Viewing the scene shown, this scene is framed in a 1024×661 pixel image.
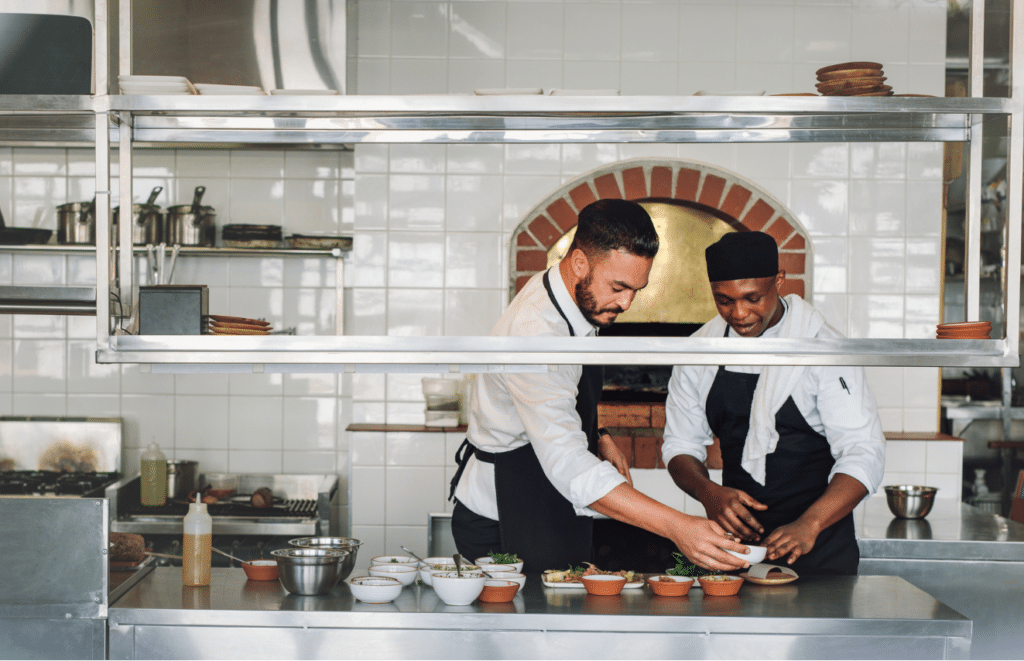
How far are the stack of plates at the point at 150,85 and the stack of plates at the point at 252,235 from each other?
6.26 feet

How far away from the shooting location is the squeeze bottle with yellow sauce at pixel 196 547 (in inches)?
87.2

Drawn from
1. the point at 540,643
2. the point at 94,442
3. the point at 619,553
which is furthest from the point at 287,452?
the point at 540,643

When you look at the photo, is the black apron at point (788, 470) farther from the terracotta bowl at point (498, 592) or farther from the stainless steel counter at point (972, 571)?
the terracotta bowl at point (498, 592)

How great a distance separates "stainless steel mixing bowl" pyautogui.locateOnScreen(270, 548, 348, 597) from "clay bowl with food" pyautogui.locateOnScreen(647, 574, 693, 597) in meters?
0.77

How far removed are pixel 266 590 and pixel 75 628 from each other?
1.40 feet

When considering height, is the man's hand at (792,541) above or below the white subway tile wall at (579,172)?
below

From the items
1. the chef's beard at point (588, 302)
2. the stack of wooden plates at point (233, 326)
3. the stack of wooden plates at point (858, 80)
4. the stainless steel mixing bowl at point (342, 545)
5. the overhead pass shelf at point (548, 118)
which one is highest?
the stack of wooden plates at point (858, 80)

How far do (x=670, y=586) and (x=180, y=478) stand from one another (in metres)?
2.78

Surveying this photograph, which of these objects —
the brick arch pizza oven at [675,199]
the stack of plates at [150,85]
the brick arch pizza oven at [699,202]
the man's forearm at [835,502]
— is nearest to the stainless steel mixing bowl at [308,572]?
the stack of plates at [150,85]

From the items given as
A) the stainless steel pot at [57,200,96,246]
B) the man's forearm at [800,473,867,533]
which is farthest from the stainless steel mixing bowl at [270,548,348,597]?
the stainless steel pot at [57,200,96,246]

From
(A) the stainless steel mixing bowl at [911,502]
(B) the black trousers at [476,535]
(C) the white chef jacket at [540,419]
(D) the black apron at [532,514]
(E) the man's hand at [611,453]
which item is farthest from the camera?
(A) the stainless steel mixing bowl at [911,502]

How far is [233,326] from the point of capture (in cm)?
217

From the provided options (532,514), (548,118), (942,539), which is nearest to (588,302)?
(548,118)

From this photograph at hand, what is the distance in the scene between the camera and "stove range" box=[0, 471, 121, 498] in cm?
388
